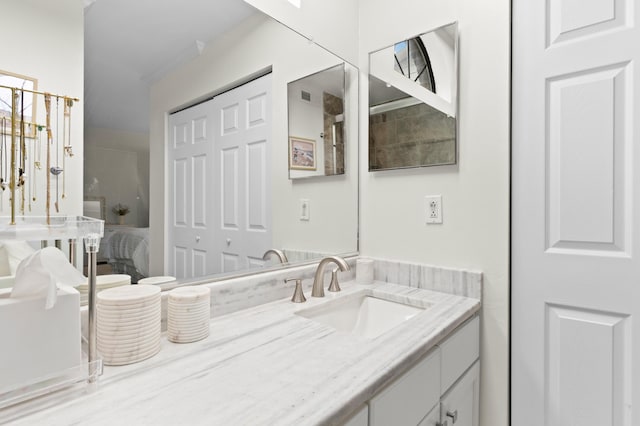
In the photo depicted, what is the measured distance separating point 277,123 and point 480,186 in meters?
0.83

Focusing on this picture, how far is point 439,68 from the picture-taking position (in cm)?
137

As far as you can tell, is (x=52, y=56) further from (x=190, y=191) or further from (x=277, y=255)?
(x=277, y=255)

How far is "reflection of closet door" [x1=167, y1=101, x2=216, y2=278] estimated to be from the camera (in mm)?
986

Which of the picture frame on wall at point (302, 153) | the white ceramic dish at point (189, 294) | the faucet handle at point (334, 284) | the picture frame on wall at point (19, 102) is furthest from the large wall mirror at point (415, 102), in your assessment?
the picture frame on wall at point (19, 102)

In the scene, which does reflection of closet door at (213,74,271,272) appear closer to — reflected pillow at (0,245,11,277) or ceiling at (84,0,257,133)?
ceiling at (84,0,257,133)

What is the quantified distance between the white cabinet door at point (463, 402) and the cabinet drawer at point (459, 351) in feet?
0.10

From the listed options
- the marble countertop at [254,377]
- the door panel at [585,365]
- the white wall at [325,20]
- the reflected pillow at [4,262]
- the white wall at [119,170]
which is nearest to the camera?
the marble countertop at [254,377]

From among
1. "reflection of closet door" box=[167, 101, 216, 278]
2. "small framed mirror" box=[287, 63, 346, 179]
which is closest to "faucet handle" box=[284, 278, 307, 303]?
"reflection of closet door" box=[167, 101, 216, 278]

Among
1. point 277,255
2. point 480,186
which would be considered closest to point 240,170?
point 277,255

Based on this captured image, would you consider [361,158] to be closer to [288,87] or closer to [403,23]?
[288,87]

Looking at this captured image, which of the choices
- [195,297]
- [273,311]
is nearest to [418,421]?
[273,311]

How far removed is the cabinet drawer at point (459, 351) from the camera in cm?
101

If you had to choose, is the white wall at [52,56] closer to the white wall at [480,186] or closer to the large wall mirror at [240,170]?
the large wall mirror at [240,170]

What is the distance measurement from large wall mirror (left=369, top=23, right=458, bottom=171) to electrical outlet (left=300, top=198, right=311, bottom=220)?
1.21 ft
